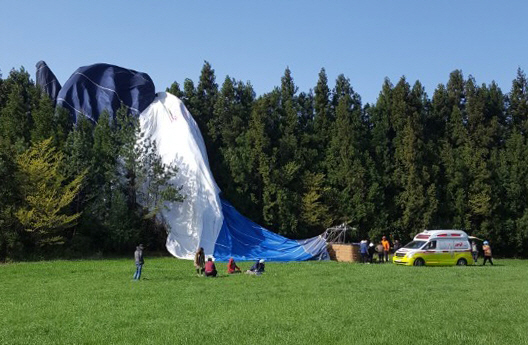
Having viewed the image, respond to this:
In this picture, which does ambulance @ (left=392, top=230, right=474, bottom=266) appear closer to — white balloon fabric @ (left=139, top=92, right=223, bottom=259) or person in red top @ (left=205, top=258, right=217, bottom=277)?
white balloon fabric @ (left=139, top=92, right=223, bottom=259)

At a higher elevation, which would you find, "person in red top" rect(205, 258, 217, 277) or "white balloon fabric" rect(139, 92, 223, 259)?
"white balloon fabric" rect(139, 92, 223, 259)

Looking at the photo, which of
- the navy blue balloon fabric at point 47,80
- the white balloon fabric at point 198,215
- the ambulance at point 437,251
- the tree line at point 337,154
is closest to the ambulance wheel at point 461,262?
the ambulance at point 437,251

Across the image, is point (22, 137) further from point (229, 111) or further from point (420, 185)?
point (420, 185)

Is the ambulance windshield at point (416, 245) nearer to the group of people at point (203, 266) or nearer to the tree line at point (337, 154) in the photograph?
the tree line at point (337, 154)

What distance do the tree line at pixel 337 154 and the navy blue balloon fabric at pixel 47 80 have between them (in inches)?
41.1

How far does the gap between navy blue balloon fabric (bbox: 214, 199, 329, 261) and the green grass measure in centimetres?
921

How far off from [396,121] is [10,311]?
36819 millimetres

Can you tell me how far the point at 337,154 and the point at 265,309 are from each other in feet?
101

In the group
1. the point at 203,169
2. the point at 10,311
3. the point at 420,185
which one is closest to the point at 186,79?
the point at 203,169

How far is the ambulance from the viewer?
28266 millimetres

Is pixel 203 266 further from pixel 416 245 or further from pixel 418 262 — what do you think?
pixel 416 245

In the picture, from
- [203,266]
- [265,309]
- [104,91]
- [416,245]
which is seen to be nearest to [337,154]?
[416,245]

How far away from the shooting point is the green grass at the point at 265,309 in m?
9.32

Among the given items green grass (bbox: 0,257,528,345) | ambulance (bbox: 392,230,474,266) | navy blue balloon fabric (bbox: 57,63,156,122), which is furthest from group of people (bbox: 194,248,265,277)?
navy blue balloon fabric (bbox: 57,63,156,122)
